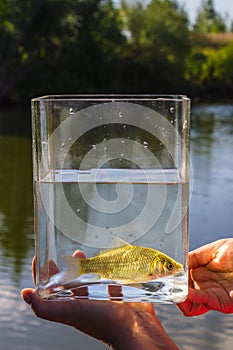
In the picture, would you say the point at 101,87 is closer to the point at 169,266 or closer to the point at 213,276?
the point at 213,276

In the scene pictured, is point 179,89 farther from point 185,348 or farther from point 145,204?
point 145,204

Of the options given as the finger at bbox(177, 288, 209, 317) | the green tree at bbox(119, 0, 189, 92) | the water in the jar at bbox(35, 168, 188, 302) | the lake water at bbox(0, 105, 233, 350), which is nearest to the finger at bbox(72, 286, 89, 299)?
the water in the jar at bbox(35, 168, 188, 302)

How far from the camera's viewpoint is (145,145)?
714mm

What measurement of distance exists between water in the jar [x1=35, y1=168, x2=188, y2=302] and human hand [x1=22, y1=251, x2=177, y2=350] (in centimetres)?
3

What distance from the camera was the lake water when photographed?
1802mm

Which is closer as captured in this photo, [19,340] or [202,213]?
[19,340]

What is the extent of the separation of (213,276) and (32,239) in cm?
199

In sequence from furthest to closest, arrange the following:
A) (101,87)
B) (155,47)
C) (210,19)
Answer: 1. (210,19)
2. (155,47)
3. (101,87)

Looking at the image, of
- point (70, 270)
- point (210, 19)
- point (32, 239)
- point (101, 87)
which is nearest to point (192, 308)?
point (70, 270)

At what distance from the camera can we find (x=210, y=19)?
34469mm

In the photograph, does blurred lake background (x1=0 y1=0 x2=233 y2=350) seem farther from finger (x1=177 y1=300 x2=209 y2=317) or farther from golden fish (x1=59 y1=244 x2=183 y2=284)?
golden fish (x1=59 y1=244 x2=183 y2=284)

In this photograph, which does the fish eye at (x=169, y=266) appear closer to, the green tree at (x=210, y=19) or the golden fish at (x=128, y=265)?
the golden fish at (x=128, y=265)

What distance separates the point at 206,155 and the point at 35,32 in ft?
24.4

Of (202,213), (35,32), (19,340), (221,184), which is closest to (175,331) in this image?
(19,340)
